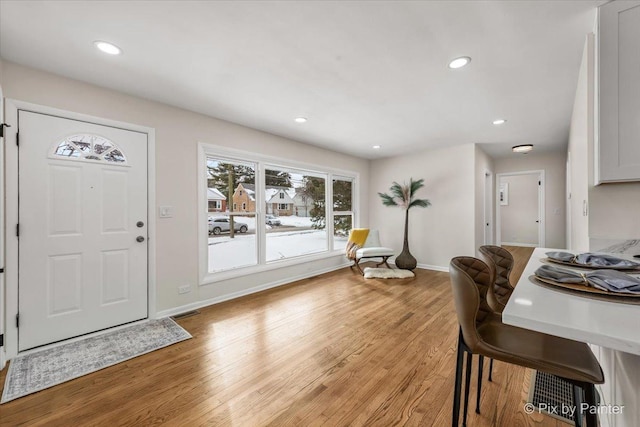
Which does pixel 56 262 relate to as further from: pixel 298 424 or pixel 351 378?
pixel 351 378

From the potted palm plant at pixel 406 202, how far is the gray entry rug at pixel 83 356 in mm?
3885

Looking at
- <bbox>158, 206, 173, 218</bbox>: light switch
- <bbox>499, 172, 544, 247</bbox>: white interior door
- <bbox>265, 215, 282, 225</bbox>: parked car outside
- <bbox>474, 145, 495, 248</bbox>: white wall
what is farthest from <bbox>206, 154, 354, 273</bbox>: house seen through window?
<bbox>499, 172, 544, 247</bbox>: white interior door

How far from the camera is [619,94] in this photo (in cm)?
149

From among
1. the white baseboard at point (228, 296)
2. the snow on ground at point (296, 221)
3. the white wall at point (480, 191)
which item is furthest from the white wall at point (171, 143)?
the white wall at point (480, 191)

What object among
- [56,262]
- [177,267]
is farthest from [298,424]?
[56,262]

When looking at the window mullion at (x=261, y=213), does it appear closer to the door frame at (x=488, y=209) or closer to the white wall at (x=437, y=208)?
the white wall at (x=437, y=208)

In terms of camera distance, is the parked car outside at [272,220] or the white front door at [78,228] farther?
the parked car outside at [272,220]

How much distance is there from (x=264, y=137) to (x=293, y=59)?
2002 mm

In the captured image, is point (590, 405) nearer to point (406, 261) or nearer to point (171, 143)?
point (171, 143)

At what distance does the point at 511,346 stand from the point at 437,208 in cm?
444

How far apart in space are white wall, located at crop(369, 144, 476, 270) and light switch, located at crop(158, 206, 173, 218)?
431cm

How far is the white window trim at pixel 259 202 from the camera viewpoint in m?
3.37

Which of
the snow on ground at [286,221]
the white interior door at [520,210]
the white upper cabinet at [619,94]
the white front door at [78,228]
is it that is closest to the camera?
the white upper cabinet at [619,94]

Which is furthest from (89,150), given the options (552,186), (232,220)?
(552,186)
